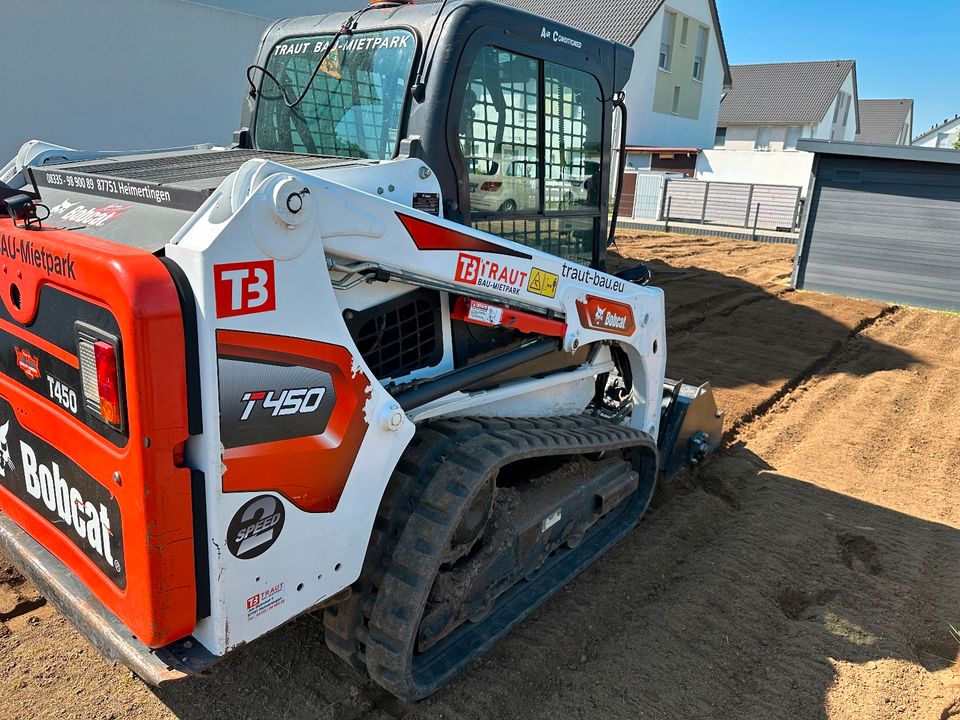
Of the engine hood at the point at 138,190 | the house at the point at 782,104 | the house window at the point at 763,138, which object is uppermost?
the house at the point at 782,104

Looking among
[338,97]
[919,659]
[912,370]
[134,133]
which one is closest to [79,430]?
[338,97]

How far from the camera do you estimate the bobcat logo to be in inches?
102

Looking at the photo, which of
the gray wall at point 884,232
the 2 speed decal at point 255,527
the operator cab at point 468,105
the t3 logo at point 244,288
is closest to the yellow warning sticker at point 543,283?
the operator cab at point 468,105

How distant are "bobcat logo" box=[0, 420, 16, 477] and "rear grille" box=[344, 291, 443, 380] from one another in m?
1.33

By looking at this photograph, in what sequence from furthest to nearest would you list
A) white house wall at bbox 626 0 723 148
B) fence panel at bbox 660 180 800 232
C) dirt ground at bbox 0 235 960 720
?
white house wall at bbox 626 0 723 148 → fence panel at bbox 660 180 800 232 → dirt ground at bbox 0 235 960 720

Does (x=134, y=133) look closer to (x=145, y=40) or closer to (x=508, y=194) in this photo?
(x=145, y=40)

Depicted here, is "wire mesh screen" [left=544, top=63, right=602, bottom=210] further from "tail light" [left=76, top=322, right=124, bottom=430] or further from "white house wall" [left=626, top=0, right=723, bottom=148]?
"white house wall" [left=626, top=0, right=723, bottom=148]

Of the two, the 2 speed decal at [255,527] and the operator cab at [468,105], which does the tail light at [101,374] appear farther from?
the operator cab at [468,105]

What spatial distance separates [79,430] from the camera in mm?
2148

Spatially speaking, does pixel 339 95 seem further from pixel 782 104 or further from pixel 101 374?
pixel 782 104

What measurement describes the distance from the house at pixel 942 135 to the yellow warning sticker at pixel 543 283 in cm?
6510

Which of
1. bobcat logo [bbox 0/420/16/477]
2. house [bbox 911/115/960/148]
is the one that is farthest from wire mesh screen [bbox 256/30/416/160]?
house [bbox 911/115/960/148]

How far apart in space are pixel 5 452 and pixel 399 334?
1516 millimetres

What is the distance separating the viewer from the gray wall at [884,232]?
1095cm
